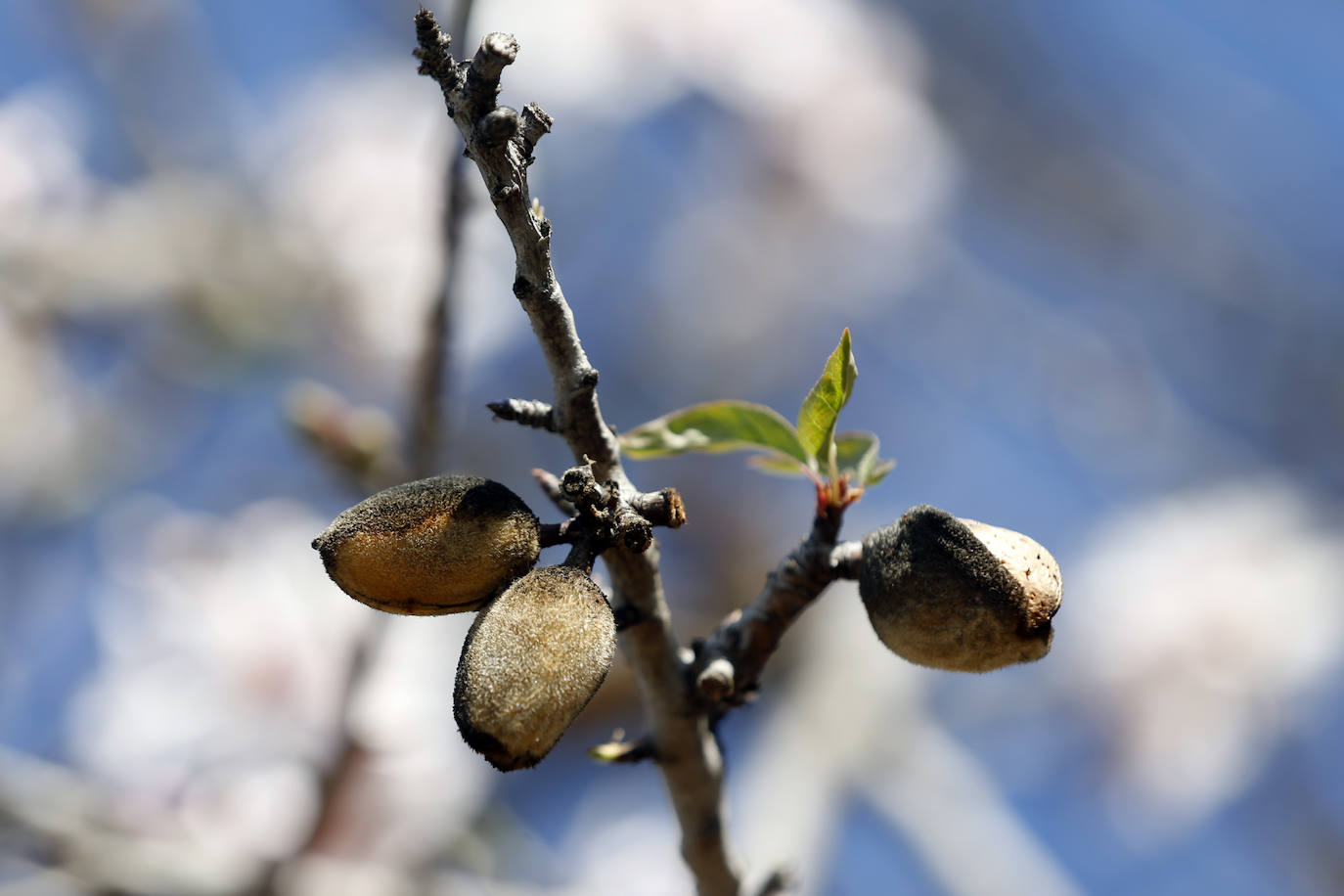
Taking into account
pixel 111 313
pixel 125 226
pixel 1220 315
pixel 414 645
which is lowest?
pixel 414 645

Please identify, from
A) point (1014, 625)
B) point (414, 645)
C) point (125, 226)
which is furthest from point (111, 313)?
point (1014, 625)

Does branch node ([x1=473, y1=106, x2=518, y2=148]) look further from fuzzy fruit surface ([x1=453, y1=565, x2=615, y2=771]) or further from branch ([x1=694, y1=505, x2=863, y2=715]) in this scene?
branch ([x1=694, y1=505, x2=863, y2=715])

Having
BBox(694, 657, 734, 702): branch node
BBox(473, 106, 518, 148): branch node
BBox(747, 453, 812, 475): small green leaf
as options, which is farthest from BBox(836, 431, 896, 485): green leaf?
BBox(473, 106, 518, 148): branch node

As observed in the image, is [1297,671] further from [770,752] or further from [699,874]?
[699,874]

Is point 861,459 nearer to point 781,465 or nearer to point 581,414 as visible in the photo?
point 781,465

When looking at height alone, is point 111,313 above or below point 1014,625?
below

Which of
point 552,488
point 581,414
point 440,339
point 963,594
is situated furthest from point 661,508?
point 440,339

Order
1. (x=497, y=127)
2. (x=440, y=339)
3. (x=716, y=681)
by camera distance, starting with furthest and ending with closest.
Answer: (x=440, y=339), (x=716, y=681), (x=497, y=127)
